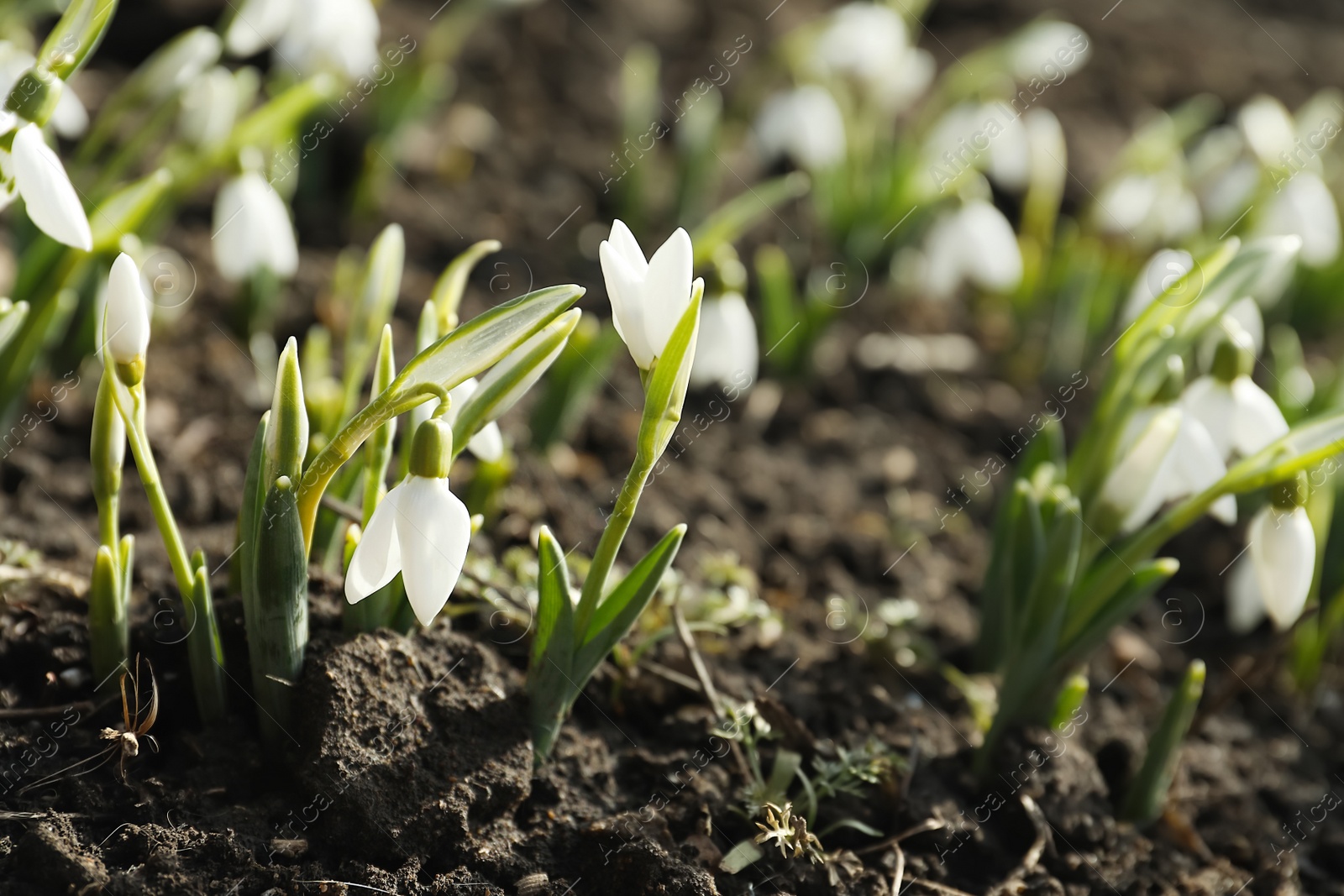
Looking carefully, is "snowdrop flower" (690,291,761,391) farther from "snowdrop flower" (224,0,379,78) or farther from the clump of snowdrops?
"snowdrop flower" (224,0,379,78)

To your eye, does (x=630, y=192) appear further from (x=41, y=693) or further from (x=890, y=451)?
(x=41, y=693)

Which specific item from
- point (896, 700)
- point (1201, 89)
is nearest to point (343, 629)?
point (896, 700)

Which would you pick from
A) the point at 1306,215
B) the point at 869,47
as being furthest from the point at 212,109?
the point at 1306,215

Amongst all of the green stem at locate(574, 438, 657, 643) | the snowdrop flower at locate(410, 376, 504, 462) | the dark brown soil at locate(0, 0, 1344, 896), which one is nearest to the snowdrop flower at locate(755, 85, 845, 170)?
the dark brown soil at locate(0, 0, 1344, 896)

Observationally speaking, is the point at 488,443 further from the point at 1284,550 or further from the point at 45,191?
the point at 1284,550

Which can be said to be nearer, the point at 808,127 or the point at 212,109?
the point at 212,109
